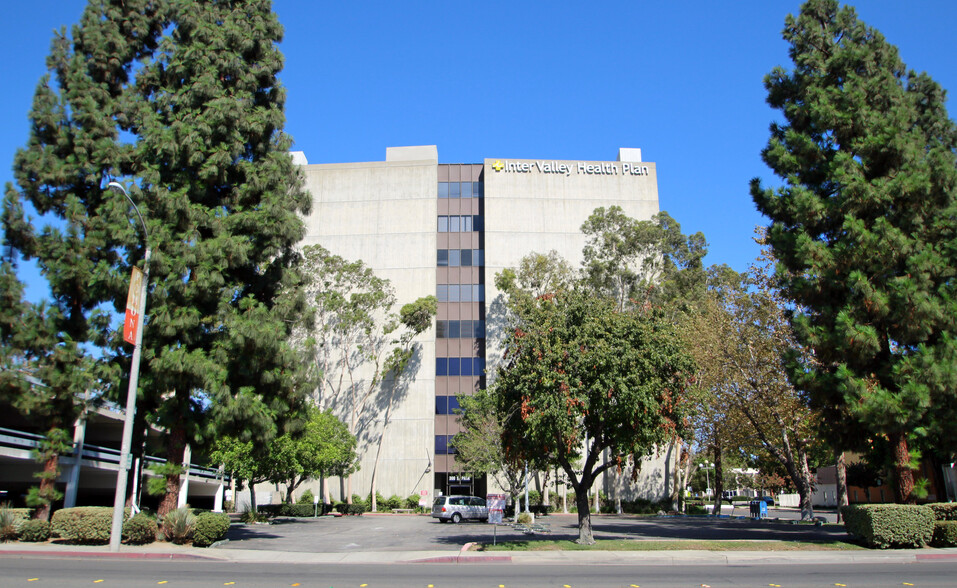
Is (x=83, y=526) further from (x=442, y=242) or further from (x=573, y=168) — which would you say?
(x=573, y=168)

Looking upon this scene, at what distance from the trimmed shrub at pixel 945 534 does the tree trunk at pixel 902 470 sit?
164 cm

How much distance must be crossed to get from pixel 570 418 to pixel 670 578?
6.84 meters

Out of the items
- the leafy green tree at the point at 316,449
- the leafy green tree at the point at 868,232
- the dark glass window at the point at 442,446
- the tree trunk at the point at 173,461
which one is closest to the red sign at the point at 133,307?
the tree trunk at the point at 173,461

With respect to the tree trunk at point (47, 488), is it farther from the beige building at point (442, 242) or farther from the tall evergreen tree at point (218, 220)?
the beige building at point (442, 242)

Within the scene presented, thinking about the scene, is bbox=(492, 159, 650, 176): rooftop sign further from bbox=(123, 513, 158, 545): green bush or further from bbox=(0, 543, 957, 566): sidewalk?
bbox=(123, 513, 158, 545): green bush

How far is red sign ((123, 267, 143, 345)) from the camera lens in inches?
698

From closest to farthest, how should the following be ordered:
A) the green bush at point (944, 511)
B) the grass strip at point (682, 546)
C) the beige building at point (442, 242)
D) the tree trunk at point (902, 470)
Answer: the grass strip at point (682, 546) < the green bush at point (944, 511) < the tree trunk at point (902, 470) < the beige building at point (442, 242)

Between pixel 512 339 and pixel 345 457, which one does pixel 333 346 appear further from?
pixel 512 339

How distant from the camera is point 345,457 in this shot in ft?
148

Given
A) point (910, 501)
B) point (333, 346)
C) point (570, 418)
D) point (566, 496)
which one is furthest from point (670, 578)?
point (333, 346)

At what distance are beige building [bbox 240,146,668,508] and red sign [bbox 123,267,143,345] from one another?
121 ft

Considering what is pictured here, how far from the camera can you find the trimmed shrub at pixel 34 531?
745 inches

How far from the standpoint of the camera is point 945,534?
61.1 feet

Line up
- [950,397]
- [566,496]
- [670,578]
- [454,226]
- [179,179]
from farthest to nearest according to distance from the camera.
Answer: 1. [454,226]
2. [566,496]
3. [179,179]
4. [950,397]
5. [670,578]
